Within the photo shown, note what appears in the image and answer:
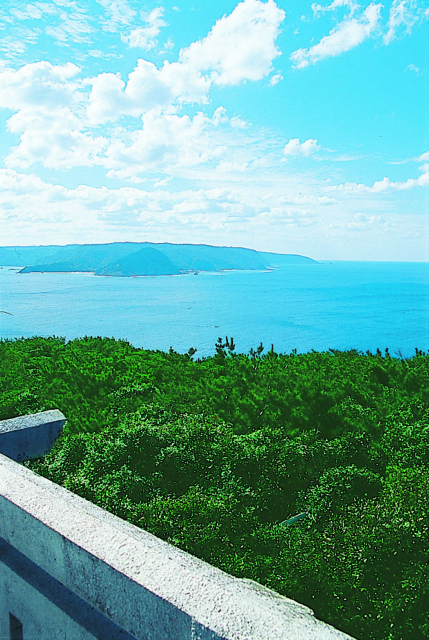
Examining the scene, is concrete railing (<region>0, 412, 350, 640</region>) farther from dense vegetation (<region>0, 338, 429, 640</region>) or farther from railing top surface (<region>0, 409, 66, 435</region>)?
railing top surface (<region>0, 409, 66, 435</region>)

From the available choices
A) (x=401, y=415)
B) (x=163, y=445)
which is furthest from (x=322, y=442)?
(x=163, y=445)

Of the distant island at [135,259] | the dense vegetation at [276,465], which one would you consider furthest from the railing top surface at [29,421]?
the distant island at [135,259]

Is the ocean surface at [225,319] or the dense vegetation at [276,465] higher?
the dense vegetation at [276,465]

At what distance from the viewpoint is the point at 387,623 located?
7.03 feet

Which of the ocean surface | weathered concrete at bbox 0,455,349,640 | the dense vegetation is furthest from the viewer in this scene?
the ocean surface

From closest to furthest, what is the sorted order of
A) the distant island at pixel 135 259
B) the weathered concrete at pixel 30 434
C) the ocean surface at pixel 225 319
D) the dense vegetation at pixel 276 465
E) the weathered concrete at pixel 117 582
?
the weathered concrete at pixel 117 582, the dense vegetation at pixel 276 465, the weathered concrete at pixel 30 434, the ocean surface at pixel 225 319, the distant island at pixel 135 259

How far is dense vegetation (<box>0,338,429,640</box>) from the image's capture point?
243 cm

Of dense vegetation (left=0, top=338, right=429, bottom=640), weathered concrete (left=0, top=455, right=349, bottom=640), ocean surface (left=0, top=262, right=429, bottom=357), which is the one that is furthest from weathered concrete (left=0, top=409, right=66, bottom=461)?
ocean surface (left=0, top=262, right=429, bottom=357)

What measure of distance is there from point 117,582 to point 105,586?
0.37 ft

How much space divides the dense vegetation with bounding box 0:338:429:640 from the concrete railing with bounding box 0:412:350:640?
1.85ft

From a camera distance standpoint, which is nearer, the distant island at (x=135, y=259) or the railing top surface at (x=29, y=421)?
the railing top surface at (x=29, y=421)

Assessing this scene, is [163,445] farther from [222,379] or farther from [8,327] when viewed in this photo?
[8,327]

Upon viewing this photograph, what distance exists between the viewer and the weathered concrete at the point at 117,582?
1.69m

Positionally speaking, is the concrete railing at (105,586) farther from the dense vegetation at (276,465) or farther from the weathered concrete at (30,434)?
the weathered concrete at (30,434)
